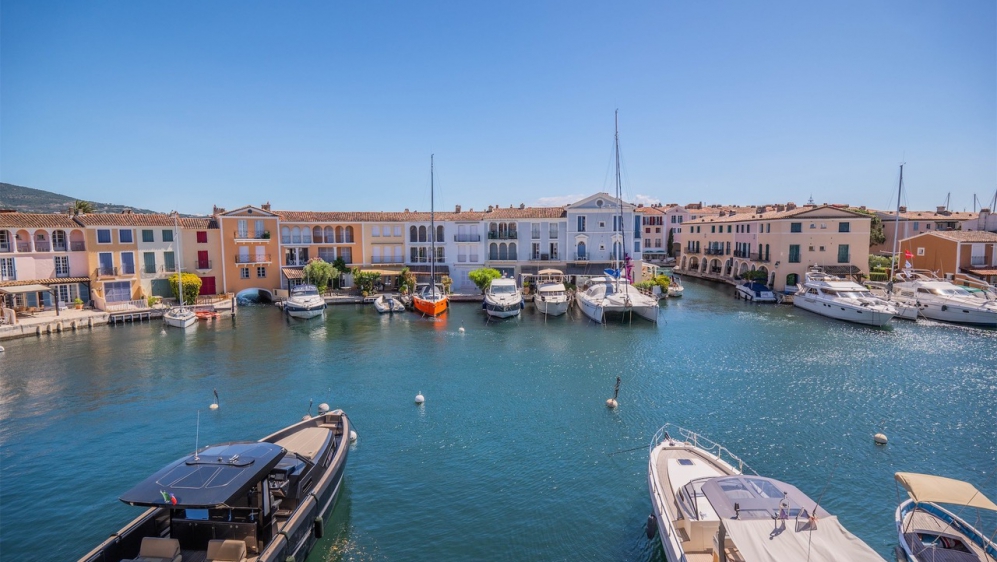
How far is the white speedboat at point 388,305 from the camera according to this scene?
1871 inches

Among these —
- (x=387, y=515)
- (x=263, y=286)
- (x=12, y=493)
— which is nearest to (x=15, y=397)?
(x=12, y=493)

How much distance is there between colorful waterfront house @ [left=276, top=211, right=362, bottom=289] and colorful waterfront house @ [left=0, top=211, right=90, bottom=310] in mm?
16131

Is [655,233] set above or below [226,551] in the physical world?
above

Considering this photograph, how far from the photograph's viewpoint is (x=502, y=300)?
1756 inches

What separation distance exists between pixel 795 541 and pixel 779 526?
0.45 m

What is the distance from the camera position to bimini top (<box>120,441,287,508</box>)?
11164 mm

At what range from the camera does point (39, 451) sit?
64.3 feet

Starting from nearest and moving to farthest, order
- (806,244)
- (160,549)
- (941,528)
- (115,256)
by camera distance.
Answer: (160,549) < (941,528) < (115,256) < (806,244)

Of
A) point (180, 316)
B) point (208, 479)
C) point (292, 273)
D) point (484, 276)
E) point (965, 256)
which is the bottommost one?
point (180, 316)

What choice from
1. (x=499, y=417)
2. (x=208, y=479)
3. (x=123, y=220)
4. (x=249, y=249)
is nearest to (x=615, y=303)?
A: (x=499, y=417)

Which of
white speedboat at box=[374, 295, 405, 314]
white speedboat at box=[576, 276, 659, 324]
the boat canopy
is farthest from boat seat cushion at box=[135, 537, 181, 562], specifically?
white speedboat at box=[374, 295, 405, 314]

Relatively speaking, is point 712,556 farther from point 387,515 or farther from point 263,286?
point 263,286

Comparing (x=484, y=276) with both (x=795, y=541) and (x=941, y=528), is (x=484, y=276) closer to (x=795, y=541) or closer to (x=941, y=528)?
(x=941, y=528)

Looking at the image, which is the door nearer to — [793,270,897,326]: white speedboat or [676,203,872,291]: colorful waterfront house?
[793,270,897,326]: white speedboat
